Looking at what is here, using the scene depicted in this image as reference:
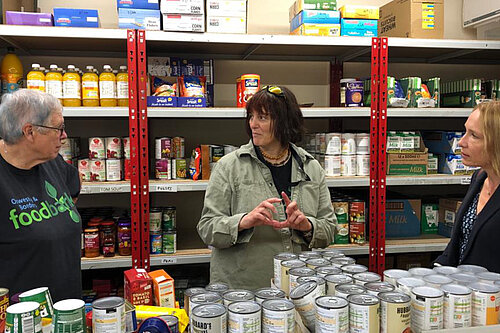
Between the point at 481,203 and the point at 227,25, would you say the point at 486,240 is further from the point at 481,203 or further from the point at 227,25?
the point at 227,25

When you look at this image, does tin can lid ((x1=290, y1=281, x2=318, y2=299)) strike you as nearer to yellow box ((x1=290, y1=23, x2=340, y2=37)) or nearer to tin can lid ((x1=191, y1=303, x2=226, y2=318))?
tin can lid ((x1=191, y1=303, x2=226, y2=318))

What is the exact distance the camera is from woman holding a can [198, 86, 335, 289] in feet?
6.49

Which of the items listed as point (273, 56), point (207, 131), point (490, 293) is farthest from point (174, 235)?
point (490, 293)

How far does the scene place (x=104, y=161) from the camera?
2.79 metres

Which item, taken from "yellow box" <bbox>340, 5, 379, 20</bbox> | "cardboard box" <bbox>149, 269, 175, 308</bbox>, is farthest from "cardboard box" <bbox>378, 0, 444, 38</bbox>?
"cardboard box" <bbox>149, 269, 175, 308</bbox>

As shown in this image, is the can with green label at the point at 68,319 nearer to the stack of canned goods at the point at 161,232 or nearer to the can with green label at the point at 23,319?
the can with green label at the point at 23,319

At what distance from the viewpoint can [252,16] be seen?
11.6 ft

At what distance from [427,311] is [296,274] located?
36 centimetres

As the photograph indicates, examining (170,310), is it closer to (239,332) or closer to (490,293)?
(239,332)

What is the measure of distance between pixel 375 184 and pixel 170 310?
215 centimetres

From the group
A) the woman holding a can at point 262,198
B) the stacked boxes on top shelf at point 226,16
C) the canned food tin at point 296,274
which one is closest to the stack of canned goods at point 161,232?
the woman holding a can at point 262,198

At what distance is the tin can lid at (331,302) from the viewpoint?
3.33ft

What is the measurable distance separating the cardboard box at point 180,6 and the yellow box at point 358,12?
0.98 m

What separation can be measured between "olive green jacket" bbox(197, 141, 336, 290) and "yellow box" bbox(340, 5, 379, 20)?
1.44m
